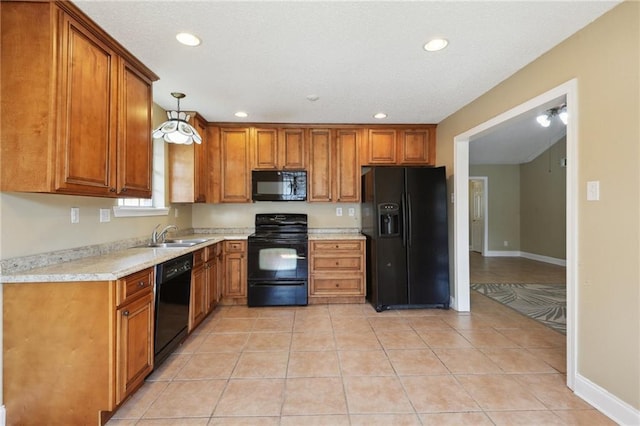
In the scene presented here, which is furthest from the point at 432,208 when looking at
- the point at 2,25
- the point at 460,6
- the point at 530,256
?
Answer: the point at 530,256

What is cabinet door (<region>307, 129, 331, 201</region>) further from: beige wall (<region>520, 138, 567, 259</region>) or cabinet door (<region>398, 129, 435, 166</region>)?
beige wall (<region>520, 138, 567, 259</region>)

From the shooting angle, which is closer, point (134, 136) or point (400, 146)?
point (134, 136)

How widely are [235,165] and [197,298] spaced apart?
1853 mm

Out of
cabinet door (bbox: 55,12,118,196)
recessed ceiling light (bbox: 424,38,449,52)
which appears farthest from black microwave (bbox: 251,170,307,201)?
recessed ceiling light (bbox: 424,38,449,52)

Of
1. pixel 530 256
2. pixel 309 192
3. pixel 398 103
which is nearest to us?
pixel 398 103

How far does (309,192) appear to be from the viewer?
4.10 metres

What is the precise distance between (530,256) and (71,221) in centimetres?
864

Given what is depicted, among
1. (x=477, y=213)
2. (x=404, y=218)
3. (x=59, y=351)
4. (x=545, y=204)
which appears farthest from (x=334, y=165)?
(x=477, y=213)

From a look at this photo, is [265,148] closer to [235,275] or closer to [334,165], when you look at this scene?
[334,165]

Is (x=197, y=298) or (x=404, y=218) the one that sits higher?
(x=404, y=218)

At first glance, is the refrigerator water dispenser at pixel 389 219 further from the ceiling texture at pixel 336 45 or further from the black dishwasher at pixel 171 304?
the black dishwasher at pixel 171 304

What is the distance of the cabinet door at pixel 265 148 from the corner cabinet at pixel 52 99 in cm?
215

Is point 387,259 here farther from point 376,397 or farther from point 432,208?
point 376,397

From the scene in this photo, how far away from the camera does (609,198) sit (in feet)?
5.71
